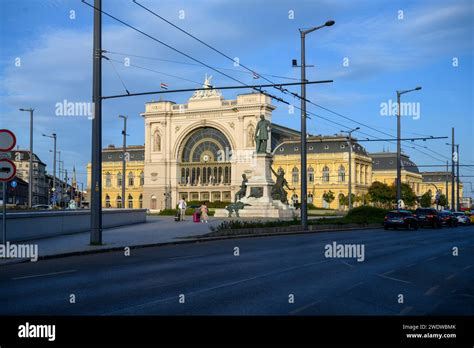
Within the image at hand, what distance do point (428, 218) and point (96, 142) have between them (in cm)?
3744

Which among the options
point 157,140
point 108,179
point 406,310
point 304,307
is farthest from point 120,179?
point 406,310

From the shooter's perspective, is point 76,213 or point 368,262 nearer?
point 368,262

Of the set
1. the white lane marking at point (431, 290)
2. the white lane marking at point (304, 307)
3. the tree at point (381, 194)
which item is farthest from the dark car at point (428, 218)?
the tree at point (381, 194)

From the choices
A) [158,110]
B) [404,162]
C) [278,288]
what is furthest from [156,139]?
[278,288]

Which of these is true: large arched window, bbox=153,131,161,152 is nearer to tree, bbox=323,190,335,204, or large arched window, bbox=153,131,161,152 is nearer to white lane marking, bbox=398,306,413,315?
tree, bbox=323,190,335,204

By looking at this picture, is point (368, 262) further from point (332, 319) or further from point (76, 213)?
point (76, 213)

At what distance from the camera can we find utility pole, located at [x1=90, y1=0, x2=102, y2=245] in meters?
22.9

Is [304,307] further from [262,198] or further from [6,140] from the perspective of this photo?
[262,198]

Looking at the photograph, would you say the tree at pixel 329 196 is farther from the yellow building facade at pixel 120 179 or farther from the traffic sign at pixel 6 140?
the traffic sign at pixel 6 140

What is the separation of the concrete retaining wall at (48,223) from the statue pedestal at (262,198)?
15626 millimetres

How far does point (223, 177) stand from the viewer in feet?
422

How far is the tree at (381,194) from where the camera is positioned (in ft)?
371

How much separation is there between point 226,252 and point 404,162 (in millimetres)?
132733

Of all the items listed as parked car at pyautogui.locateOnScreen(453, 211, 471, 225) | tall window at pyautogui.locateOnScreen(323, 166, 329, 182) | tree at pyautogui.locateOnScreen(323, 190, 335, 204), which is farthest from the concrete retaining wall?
tall window at pyautogui.locateOnScreen(323, 166, 329, 182)
